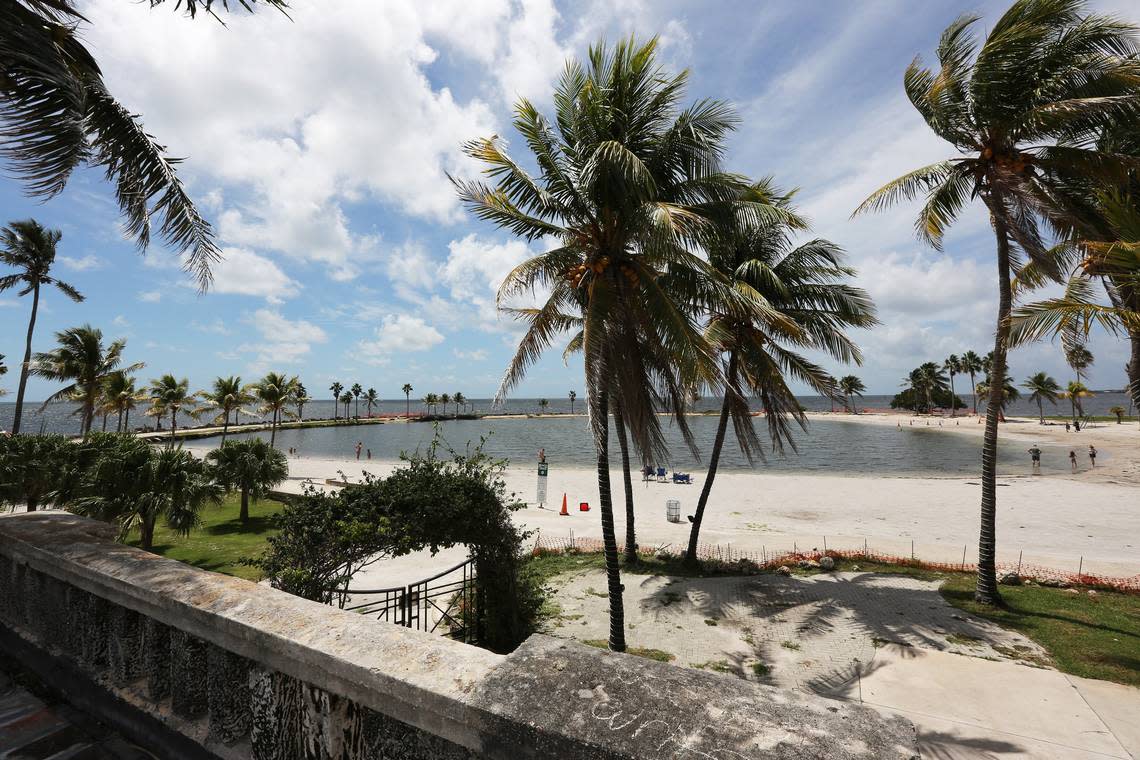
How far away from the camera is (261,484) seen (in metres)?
20.5

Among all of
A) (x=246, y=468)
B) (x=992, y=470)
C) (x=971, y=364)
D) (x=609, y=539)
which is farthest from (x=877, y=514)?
(x=971, y=364)

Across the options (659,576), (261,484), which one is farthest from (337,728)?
(261,484)

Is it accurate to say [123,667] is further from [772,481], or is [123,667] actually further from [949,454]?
[949,454]

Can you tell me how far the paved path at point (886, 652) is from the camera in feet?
21.4

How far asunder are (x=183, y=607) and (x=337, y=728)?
1073mm

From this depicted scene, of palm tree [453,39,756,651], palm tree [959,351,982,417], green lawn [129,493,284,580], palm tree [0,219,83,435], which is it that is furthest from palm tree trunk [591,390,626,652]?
palm tree [959,351,982,417]

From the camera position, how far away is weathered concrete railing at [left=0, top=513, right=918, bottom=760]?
4.93ft

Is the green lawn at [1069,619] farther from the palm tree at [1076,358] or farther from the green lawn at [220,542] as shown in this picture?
the green lawn at [220,542]

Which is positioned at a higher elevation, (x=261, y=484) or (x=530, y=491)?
(x=261, y=484)

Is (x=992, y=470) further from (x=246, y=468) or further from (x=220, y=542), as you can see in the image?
(x=246, y=468)

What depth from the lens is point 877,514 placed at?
84.4 feet

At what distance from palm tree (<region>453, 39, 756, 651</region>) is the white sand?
8.79 metres

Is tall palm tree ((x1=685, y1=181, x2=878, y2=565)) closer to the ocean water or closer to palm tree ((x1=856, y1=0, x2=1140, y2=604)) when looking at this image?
palm tree ((x1=856, y1=0, x2=1140, y2=604))

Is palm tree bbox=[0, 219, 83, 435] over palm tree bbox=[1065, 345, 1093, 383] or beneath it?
over
